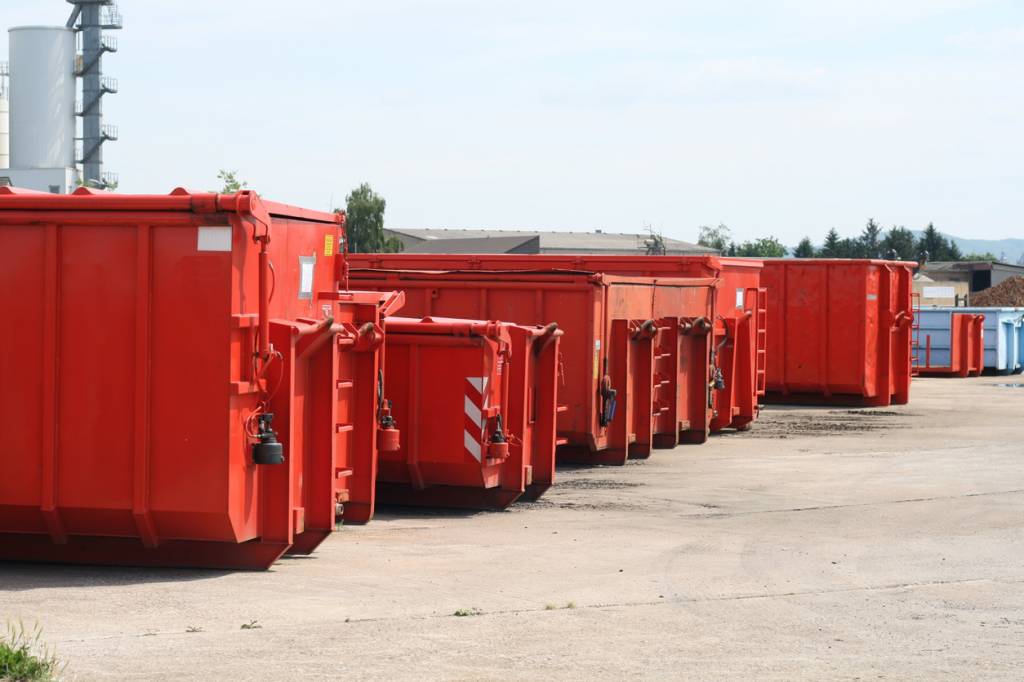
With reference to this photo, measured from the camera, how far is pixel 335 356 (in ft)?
32.1

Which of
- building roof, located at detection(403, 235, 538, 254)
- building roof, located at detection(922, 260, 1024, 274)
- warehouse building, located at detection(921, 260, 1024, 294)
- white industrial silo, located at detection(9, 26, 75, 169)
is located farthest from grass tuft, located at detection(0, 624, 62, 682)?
building roof, located at detection(403, 235, 538, 254)

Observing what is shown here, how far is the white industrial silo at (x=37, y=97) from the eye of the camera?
5572 centimetres

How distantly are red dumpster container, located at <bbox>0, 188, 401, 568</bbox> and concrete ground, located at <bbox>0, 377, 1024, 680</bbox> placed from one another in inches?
14.3

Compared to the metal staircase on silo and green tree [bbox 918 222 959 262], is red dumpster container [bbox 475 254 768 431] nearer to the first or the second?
the metal staircase on silo

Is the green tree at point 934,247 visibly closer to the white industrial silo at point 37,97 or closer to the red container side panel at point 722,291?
the white industrial silo at point 37,97

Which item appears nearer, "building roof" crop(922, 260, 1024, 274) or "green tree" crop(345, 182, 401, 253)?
"building roof" crop(922, 260, 1024, 274)

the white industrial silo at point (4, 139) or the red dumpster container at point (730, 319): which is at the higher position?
the white industrial silo at point (4, 139)

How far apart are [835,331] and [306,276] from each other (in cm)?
1846

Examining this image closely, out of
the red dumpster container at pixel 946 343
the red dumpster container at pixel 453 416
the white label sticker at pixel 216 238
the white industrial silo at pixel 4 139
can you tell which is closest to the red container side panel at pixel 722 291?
the red dumpster container at pixel 453 416

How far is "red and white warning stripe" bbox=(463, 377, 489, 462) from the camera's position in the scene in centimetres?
1230

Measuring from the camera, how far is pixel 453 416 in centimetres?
1238

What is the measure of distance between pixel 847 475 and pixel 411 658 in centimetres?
1030

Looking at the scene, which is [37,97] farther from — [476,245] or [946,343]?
[476,245]

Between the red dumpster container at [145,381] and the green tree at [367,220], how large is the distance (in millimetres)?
79185
